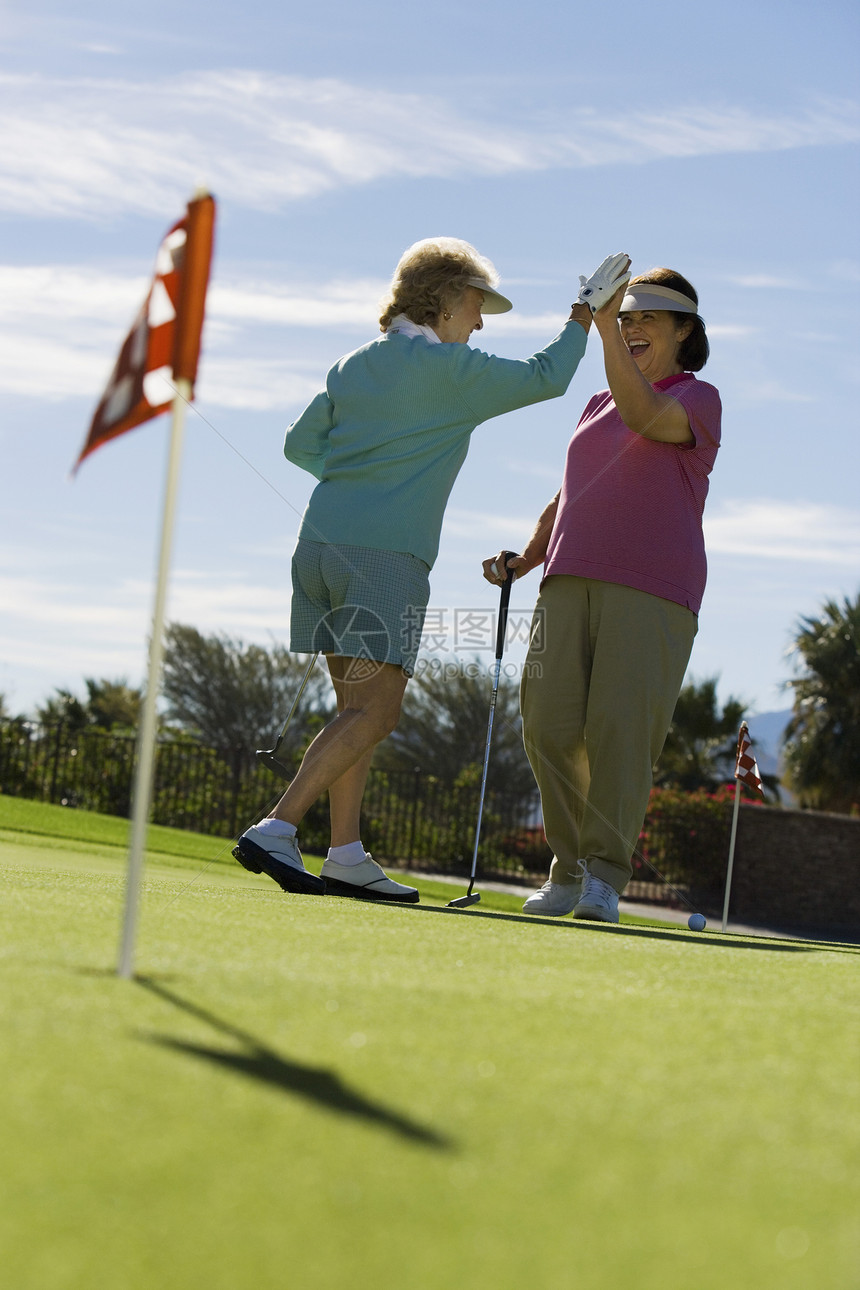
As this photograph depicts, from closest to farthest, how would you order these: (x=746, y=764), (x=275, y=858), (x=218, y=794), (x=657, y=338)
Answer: (x=275, y=858), (x=657, y=338), (x=746, y=764), (x=218, y=794)

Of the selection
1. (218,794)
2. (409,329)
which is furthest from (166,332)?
(218,794)

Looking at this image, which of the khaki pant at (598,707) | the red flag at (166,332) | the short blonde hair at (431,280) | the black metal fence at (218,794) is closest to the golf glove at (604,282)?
the short blonde hair at (431,280)

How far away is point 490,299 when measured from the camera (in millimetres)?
4699

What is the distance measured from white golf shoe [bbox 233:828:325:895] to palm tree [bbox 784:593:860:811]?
85.0 ft

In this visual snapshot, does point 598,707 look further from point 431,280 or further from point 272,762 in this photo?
point 431,280

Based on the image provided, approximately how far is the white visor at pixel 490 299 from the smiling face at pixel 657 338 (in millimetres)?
517

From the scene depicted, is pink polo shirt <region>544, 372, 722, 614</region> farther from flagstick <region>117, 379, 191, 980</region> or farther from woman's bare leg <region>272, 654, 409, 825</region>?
flagstick <region>117, 379, 191, 980</region>

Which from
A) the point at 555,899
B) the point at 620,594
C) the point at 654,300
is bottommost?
the point at 555,899

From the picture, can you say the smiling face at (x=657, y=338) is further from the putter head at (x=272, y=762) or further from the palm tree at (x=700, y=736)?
the palm tree at (x=700, y=736)

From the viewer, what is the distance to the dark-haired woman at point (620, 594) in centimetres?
459

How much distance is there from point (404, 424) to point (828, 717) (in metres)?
25.8

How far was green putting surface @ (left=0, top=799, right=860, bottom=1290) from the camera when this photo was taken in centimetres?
93

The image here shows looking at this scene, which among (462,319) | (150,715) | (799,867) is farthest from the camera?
(799,867)

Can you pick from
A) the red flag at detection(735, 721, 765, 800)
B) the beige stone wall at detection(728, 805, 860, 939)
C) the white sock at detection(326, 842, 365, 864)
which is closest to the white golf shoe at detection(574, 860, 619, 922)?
the white sock at detection(326, 842, 365, 864)
